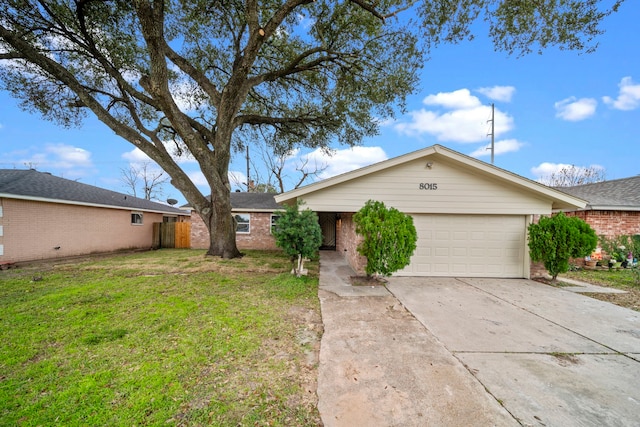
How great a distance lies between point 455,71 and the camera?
10609mm

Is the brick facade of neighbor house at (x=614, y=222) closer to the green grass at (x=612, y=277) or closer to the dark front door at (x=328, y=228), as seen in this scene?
the green grass at (x=612, y=277)

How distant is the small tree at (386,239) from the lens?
6.24m

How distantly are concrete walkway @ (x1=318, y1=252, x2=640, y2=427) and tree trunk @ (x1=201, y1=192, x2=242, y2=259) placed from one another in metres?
6.12

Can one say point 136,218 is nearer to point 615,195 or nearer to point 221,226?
point 221,226

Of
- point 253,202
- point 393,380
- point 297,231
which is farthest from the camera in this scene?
point 253,202

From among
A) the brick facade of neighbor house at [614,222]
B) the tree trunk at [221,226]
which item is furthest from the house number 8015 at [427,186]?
the brick facade of neighbor house at [614,222]

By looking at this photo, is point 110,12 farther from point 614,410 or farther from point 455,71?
point 614,410

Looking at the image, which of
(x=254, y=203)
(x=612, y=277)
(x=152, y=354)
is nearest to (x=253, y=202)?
(x=254, y=203)

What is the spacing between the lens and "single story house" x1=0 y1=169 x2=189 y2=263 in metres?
8.96

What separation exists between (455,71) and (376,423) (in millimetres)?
12615

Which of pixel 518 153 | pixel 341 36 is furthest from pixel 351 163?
pixel 341 36

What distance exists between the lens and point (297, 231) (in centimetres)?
661

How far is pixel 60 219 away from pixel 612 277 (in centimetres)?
2030

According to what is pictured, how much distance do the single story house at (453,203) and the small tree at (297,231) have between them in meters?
0.65
